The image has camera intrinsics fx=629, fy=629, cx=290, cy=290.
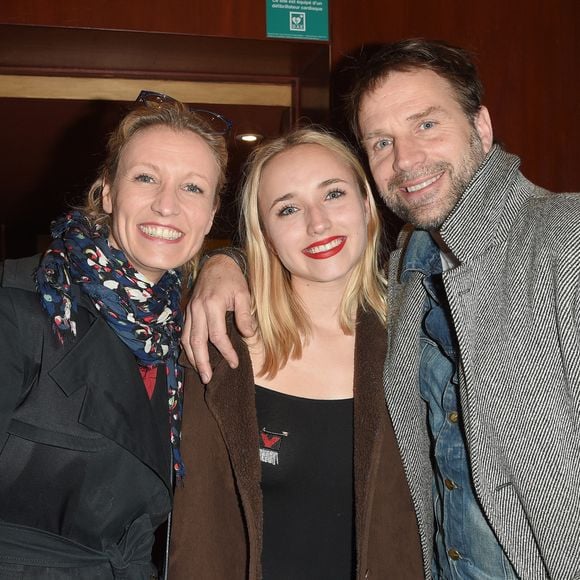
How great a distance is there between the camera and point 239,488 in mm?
1561

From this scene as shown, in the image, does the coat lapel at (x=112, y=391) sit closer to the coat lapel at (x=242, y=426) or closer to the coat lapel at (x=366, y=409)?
the coat lapel at (x=242, y=426)

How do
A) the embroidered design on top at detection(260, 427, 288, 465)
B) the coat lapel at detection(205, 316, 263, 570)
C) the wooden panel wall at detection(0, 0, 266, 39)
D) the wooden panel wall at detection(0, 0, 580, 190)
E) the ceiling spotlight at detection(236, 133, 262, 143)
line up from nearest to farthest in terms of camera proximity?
the coat lapel at detection(205, 316, 263, 570), the embroidered design on top at detection(260, 427, 288, 465), the wooden panel wall at detection(0, 0, 266, 39), the wooden panel wall at detection(0, 0, 580, 190), the ceiling spotlight at detection(236, 133, 262, 143)

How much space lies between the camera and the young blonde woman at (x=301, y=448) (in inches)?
63.2

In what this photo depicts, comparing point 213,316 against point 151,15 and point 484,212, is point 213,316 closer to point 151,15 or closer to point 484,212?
point 484,212

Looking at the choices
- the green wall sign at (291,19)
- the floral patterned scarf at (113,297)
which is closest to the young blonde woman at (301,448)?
the floral patterned scarf at (113,297)

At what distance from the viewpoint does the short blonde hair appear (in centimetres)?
187

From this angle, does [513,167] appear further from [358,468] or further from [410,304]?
[358,468]

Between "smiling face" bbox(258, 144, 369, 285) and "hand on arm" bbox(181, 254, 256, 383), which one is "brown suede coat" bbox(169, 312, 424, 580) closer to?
"hand on arm" bbox(181, 254, 256, 383)

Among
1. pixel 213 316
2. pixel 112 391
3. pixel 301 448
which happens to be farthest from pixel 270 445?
pixel 112 391

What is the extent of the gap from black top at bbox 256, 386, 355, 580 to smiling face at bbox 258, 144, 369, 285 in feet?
1.50

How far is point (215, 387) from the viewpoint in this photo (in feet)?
5.41

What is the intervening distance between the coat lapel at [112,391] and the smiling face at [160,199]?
10.6 inches

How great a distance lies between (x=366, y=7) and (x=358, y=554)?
204 cm

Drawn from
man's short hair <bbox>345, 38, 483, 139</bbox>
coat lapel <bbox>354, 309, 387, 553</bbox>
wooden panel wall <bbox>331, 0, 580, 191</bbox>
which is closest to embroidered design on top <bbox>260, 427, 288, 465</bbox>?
coat lapel <bbox>354, 309, 387, 553</bbox>
